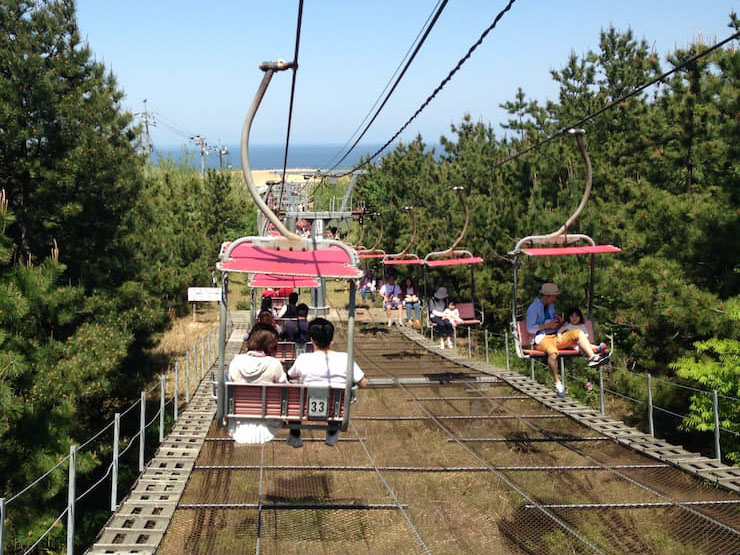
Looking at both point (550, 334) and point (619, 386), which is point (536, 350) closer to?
point (550, 334)

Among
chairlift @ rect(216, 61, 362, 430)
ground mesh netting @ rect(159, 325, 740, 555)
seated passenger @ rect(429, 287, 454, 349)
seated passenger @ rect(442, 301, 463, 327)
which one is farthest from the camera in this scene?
seated passenger @ rect(429, 287, 454, 349)

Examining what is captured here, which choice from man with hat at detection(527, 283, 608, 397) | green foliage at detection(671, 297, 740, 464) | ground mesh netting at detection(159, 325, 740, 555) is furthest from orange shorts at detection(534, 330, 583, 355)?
green foliage at detection(671, 297, 740, 464)

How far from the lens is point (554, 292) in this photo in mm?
10109

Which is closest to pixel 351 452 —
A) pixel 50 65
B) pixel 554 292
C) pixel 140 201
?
pixel 554 292

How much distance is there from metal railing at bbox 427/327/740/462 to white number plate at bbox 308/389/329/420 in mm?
4095

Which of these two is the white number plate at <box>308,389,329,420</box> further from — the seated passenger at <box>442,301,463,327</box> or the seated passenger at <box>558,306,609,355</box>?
the seated passenger at <box>442,301,463,327</box>

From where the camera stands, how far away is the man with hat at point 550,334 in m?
10.1

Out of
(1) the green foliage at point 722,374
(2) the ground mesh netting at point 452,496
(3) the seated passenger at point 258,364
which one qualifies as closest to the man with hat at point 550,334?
(2) the ground mesh netting at point 452,496

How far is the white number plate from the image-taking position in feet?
24.1

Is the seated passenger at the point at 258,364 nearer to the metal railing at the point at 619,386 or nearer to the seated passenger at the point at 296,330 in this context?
the seated passenger at the point at 296,330

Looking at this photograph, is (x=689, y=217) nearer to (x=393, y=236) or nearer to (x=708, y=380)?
(x=708, y=380)

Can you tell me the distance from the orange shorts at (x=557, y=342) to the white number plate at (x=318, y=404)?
12.6ft

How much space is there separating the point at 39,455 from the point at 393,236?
23655 millimetres

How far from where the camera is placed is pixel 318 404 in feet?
24.2
